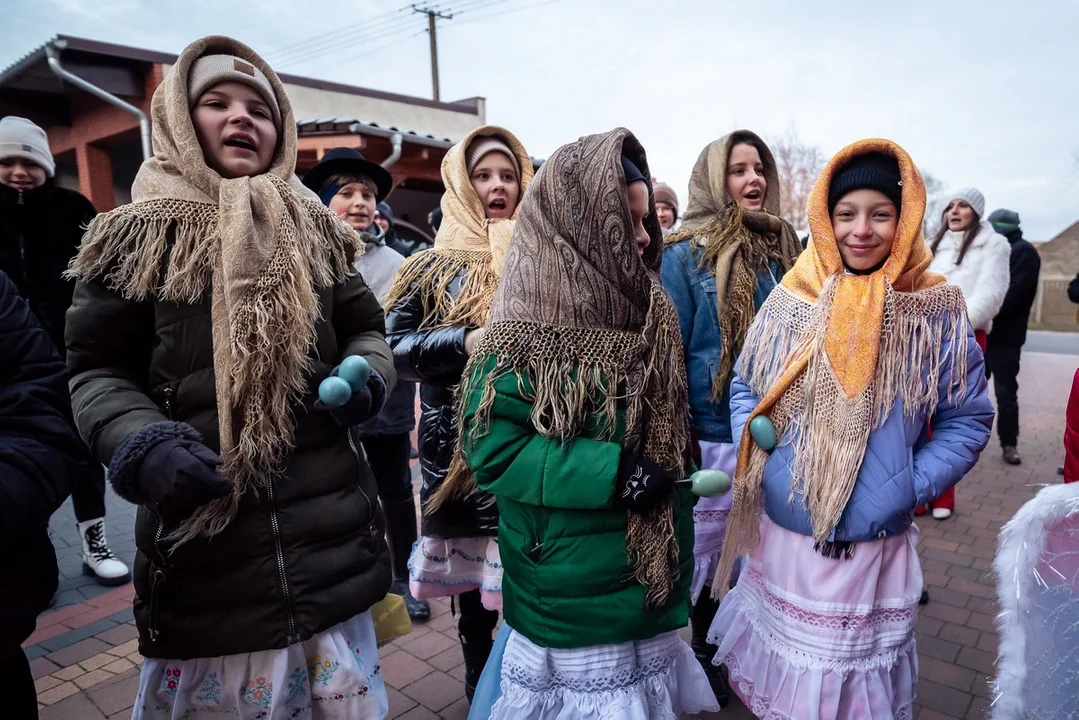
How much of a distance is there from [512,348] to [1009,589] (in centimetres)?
125

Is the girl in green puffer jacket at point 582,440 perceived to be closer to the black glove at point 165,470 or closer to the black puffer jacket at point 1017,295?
the black glove at point 165,470

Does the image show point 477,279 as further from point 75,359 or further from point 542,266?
point 75,359

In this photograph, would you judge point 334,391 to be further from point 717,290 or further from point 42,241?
point 42,241

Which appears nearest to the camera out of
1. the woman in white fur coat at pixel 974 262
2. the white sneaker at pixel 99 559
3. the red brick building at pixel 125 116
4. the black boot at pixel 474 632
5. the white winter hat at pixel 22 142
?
the black boot at pixel 474 632

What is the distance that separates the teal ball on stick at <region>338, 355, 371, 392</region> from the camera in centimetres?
155

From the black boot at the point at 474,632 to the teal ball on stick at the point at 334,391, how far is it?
4.20 feet

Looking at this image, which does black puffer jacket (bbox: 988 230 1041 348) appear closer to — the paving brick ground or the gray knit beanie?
the paving brick ground

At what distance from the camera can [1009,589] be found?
1450 millimetres

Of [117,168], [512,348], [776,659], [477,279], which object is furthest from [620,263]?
[117,168]

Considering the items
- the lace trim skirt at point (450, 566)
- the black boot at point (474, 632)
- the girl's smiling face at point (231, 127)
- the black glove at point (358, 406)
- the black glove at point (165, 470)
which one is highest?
the girl's smiling face at point (231, 127)

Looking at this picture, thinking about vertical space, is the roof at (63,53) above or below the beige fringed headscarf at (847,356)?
above

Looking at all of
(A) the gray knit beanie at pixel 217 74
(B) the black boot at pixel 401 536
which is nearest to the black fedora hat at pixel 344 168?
(A) the gray knit beanie at pixel 217 74

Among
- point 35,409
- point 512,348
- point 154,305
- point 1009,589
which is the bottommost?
point 1009,589

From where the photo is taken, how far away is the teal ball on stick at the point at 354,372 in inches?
61.0
